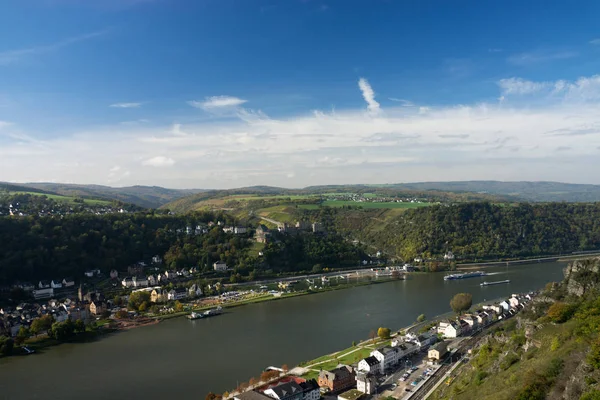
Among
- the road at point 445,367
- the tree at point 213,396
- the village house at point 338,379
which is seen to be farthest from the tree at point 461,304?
the tree at point 213,396

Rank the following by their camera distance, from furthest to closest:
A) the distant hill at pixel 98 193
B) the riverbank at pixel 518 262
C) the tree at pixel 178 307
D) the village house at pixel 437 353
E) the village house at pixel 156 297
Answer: the distant hill at pixel 98 193 → the riverbank at pixel 518 262 → the village house at pixel 156 297 → the tree at pixel 178 307 → the village house at pixel 437 353

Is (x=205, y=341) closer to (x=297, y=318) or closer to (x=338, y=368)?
(x=297, y=318)

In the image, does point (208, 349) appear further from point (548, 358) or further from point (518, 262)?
point (518, 262)

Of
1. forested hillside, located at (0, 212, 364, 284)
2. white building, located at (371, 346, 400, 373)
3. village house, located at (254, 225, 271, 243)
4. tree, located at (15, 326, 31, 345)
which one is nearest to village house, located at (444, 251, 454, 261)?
forested hillside, located at (0, 212, 364, 284)

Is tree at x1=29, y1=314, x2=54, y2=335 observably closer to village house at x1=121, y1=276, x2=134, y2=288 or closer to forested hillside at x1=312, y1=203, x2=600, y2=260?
village house at x1=121, y1=276, x2=134, y2=288

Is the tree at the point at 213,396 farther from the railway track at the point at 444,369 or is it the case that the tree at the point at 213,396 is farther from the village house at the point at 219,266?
the village house at the point at 219,266

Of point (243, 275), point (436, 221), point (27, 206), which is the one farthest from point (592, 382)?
point (27, 206)
